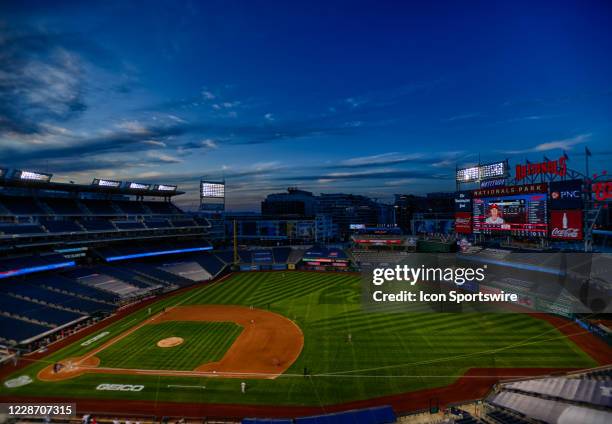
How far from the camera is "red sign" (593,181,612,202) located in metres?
29.6

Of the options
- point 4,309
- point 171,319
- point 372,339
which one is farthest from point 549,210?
point 4,309

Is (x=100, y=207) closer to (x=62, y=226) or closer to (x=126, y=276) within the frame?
(x=62, y=226)

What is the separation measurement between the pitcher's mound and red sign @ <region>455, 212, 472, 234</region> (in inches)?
1560

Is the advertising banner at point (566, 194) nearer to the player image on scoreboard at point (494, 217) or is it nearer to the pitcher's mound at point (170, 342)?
the player image on scoreboard at point (494, 217)

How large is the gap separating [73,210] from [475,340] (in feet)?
207

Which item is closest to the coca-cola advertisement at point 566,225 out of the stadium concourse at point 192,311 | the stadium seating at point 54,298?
the stadium concourse at point 192,311

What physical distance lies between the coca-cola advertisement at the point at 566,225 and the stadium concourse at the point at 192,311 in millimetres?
4384

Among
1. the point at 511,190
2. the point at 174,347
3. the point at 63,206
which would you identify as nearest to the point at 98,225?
the point at 63,206

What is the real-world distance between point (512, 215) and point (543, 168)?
683cm

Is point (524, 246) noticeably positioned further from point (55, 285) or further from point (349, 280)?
point (55, 285)

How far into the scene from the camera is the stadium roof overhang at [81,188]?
1946 inches

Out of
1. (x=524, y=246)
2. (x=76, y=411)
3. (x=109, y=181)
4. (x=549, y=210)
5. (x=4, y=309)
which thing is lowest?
(x=76, y=411)

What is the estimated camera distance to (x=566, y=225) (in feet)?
112

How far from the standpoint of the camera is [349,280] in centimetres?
5869
